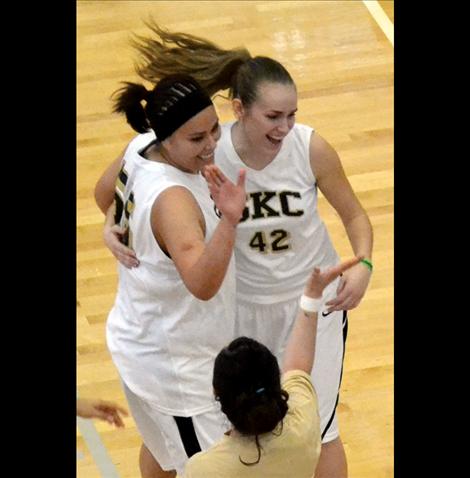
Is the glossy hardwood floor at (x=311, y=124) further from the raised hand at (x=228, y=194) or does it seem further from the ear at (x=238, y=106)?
the raised hand at (x=228, y=194)

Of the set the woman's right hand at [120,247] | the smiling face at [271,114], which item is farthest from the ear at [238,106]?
the woman's right hand at [120,247]

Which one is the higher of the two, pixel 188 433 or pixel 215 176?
pixel 215 176

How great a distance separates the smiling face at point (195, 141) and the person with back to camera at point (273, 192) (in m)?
0.29

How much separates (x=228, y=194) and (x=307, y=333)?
412 mm

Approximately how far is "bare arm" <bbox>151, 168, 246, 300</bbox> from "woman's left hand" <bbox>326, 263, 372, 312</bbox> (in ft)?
1.70

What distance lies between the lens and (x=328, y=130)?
7125 millimetres

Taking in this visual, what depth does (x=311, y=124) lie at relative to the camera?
716 cm

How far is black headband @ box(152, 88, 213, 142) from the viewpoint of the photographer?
151 inches

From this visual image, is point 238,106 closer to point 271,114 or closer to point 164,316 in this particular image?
point 271,114

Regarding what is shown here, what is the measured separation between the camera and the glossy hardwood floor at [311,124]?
529cm

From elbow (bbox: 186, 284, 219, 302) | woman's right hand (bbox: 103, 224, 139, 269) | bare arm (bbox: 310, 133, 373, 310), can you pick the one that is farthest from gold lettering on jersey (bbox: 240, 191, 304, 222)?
elbow (bbox: 186, 284, 219, 302)

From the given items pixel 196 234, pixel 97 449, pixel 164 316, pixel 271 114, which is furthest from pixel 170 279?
pixel 97 449
